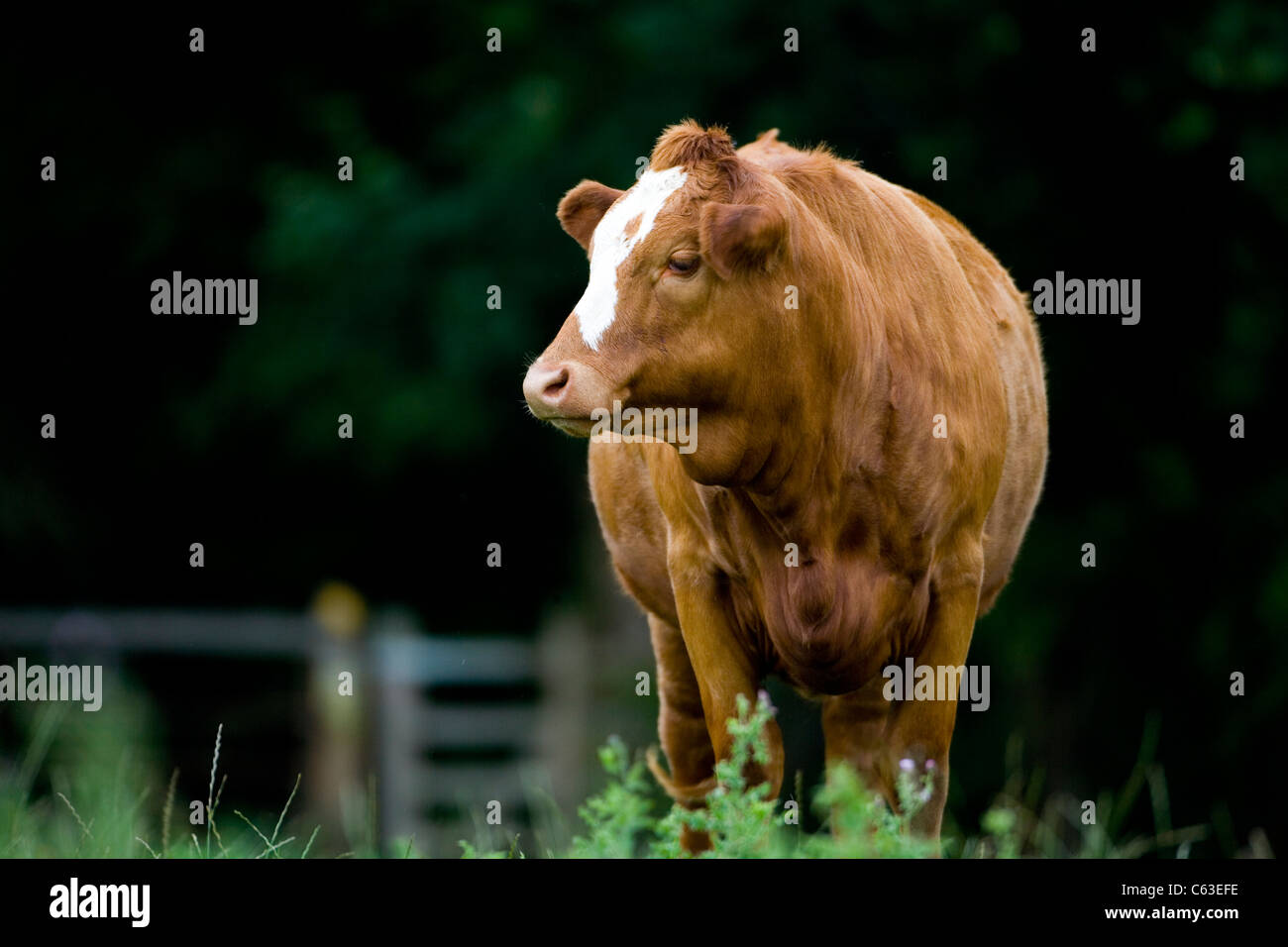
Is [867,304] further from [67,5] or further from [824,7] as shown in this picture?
[67,5]

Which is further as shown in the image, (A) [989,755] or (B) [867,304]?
(A) [989,755]

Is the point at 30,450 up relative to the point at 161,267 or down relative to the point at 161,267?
down

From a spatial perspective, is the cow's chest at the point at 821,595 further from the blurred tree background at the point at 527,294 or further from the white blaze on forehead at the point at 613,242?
the blurred tree background at the point at 527,294

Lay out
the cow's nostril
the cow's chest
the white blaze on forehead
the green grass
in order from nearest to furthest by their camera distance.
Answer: the green grass < the cow's nostril < the white blaze on forehead < the cow's chest

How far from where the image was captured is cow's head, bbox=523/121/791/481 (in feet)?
12.9

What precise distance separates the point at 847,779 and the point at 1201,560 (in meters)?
9.07

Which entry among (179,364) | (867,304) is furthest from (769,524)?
(179,364)

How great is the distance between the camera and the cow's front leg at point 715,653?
461 centimetres

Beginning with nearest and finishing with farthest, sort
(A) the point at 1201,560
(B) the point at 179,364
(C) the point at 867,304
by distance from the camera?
(C) the point at 867,304 < (A) the point at 1201,560 < (B) the point at 179,364

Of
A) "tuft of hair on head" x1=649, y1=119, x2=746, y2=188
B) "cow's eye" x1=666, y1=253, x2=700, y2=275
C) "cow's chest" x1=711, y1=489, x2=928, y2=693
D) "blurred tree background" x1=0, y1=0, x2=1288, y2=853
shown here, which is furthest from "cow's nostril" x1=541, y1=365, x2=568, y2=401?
"blurred tree background" x1=0, y1=0, x2=1288, y2=853

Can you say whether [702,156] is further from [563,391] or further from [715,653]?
[715,653]

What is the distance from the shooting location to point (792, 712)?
1170 cm

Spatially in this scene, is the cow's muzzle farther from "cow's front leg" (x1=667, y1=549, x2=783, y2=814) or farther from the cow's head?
"cow's front leg" (x1=667, y1=549, x2=783, y2=814)

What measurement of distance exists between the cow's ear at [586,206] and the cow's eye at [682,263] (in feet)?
1.48
